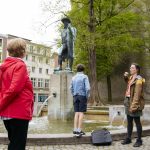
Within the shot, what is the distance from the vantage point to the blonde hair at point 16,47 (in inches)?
182

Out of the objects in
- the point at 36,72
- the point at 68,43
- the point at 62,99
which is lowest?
the point at 62,99

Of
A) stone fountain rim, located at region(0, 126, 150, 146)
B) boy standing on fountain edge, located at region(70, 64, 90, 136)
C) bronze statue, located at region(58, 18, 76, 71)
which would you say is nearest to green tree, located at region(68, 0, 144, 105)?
bronze statue, located at region(58, 18, 76, 71)

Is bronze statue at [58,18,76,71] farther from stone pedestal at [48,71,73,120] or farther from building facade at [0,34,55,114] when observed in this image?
building facade at [0,34,55,114]

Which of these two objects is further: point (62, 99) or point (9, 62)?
point (62, 99)

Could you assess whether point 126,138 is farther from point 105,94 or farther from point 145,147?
point 105,94

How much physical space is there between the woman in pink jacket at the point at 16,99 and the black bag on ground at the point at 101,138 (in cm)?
425

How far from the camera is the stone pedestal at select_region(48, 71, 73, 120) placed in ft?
48.0

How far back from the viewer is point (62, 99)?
579 inches

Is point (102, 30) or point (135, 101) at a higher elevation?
point (102, 30)

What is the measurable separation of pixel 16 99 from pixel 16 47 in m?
0.64

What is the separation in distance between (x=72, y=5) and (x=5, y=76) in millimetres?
25351

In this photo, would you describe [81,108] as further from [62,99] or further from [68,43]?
[68,43]

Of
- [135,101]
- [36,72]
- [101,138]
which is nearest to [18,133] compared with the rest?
[101,138]

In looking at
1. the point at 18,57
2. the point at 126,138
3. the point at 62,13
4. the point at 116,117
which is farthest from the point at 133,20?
the point at 18,57
